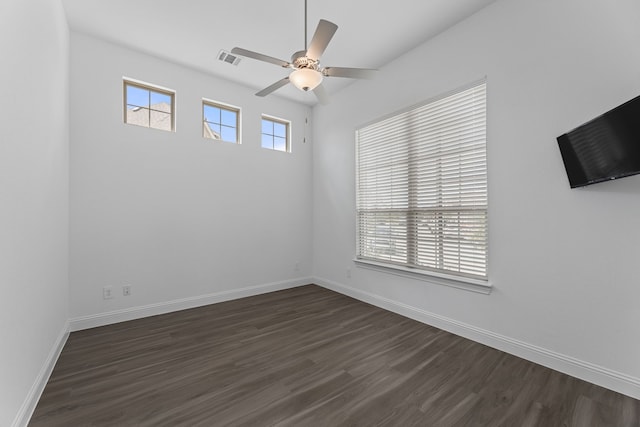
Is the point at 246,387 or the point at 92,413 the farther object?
the point at 246,387

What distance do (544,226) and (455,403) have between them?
5.26 feet

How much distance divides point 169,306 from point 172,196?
144 cm

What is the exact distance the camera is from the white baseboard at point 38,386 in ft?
5.23

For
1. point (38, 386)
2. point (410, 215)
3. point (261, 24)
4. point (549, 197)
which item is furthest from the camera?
point (410, 215)

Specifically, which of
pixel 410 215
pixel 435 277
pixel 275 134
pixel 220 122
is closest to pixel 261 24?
pixel 220 122

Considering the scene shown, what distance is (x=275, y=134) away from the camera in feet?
15.5

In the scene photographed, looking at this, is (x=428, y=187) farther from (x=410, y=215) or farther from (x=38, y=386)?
(x=38, y=386)

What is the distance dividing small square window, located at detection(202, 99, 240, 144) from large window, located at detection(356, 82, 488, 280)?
1918 millimetres

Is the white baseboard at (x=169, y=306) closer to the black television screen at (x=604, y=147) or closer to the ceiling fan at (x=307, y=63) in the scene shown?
the ceiling fan at (x=307, y=63)

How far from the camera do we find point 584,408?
1801mm

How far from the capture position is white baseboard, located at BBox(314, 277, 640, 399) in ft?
6.40

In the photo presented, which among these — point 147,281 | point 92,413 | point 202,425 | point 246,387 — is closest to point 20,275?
point 92,413

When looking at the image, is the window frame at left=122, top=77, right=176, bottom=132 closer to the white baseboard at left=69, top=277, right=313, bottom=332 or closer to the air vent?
the air vent

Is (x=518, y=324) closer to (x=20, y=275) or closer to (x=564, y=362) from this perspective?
(x=564, y=362)
